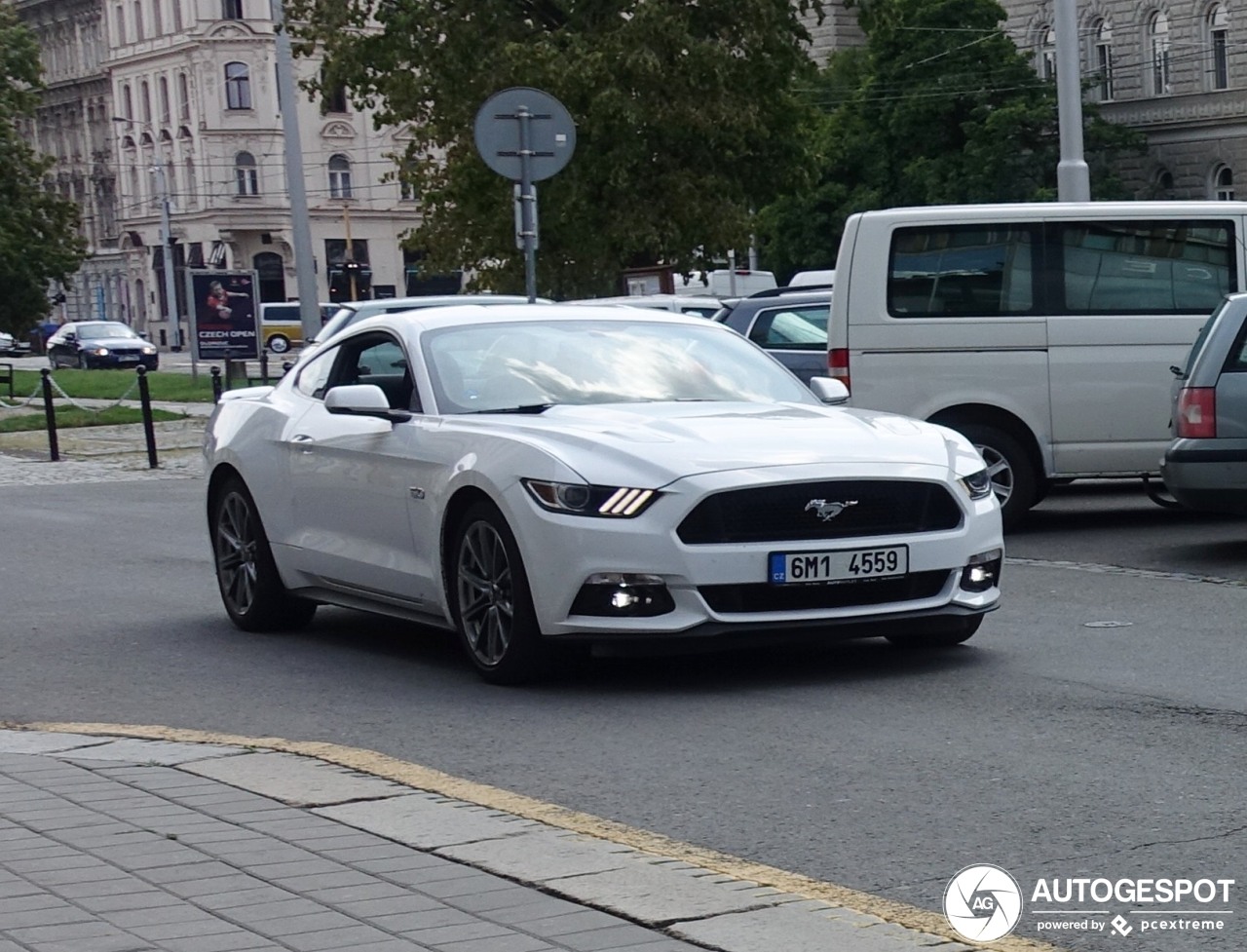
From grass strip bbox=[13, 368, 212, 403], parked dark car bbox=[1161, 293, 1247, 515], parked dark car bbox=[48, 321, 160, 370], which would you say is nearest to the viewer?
parked dark car bbox=[1161, 293, 1247, 515]

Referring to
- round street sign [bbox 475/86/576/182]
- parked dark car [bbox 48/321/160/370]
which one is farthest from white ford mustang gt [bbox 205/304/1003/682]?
parked dark car [bbox 48/321/160/370]

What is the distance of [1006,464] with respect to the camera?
568 inches

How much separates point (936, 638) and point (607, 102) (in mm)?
25173

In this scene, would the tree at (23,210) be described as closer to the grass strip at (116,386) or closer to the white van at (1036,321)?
the grass strip at (116,386)

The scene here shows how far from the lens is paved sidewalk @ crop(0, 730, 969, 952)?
16.2 feet

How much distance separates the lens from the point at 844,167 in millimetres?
74188

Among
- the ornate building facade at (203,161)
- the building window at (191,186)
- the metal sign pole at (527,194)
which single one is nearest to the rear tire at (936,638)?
the metal sign pole at (527,194)

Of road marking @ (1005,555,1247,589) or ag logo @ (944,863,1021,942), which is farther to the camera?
road marking @ (1005,555,1247,589)

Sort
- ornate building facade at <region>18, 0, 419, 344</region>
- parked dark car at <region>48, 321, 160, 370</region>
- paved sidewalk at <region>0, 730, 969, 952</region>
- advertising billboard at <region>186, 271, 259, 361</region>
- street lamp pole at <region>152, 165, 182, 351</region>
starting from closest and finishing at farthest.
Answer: paved sidewalk at <region>0, 730, 969, 952</region> < advertising billboard at <region>186, 271, 259, 361</region> < parked dark car at <region>48, 321, 160, 370</region> < street lamp pole at <region>152, 165, 182, 351</region> < ornate building facade at <region>18, 0, 419, 344</region>

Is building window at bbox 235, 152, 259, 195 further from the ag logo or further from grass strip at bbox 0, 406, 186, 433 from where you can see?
the ag logo

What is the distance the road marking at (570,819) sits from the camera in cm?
512

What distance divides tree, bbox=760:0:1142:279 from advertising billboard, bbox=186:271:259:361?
98.4ft

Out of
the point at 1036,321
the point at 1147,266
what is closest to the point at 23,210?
the point at 1036,321

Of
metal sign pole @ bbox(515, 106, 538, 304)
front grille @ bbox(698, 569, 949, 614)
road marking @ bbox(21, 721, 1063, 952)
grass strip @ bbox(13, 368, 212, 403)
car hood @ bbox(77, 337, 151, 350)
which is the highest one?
metal sign pole @ bbox(515, 106, 538, 304)
